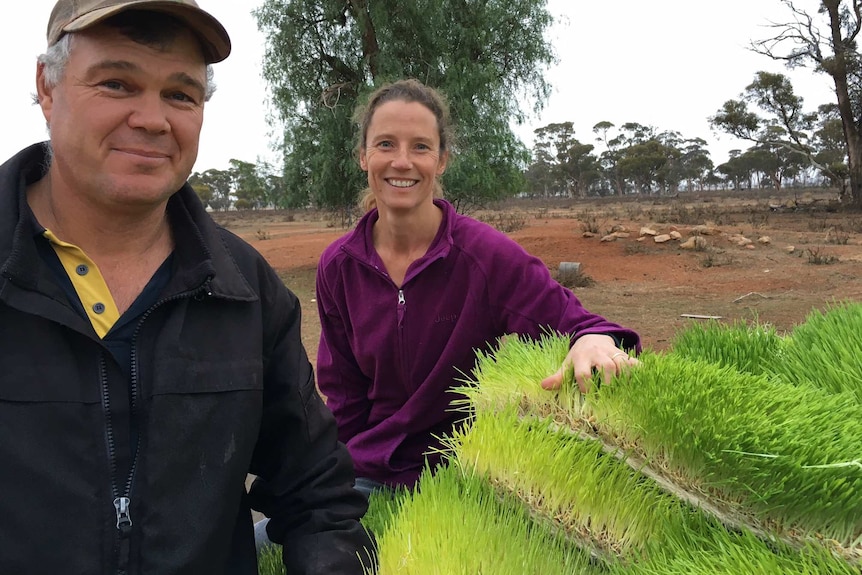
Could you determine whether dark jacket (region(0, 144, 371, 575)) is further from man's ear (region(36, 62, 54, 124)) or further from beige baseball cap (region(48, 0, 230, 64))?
beige baseball cap (region(48, 0, 230, 64))

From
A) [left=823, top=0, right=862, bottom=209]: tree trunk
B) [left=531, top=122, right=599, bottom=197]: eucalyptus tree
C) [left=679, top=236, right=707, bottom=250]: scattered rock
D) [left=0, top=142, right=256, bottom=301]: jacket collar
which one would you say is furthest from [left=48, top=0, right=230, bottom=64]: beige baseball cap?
[left=531, top=122, right=599, bottom=197]: eucalyptus tree

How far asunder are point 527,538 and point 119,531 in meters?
0.82

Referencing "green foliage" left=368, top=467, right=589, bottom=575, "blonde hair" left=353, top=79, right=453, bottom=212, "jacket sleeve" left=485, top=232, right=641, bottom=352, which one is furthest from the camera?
"blonde hair" left=353, top=79, right=453, bottom=212

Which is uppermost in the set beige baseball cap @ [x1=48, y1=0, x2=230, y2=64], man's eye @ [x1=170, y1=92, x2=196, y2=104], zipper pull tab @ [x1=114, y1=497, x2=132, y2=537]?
beige baseball cap @ [x1=48, y1=0, x2=230, y2=64]

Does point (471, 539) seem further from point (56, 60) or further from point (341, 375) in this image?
point (341, 375)

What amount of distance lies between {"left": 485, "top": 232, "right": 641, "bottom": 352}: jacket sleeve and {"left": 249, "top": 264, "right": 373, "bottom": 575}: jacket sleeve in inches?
31.0

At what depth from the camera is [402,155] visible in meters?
2.26

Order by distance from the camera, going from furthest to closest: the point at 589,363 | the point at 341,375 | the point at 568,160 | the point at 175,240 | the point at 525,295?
1. the point at 568,160
2. the point at 341,375
3. the point at 525,295
4. the point at 175,240
5. the point at 589,363

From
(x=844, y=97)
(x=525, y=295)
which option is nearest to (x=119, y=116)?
(x=525, y=295)

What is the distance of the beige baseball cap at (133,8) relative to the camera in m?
1.19

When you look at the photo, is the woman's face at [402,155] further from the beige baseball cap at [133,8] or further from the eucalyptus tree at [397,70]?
the eucalyptus tree at [397,70]

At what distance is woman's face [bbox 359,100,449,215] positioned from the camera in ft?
7.41

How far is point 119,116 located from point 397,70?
12.7m

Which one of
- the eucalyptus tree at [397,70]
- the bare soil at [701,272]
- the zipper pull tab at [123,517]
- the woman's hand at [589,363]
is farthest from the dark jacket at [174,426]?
the eucalyptus tree at [397,70]
